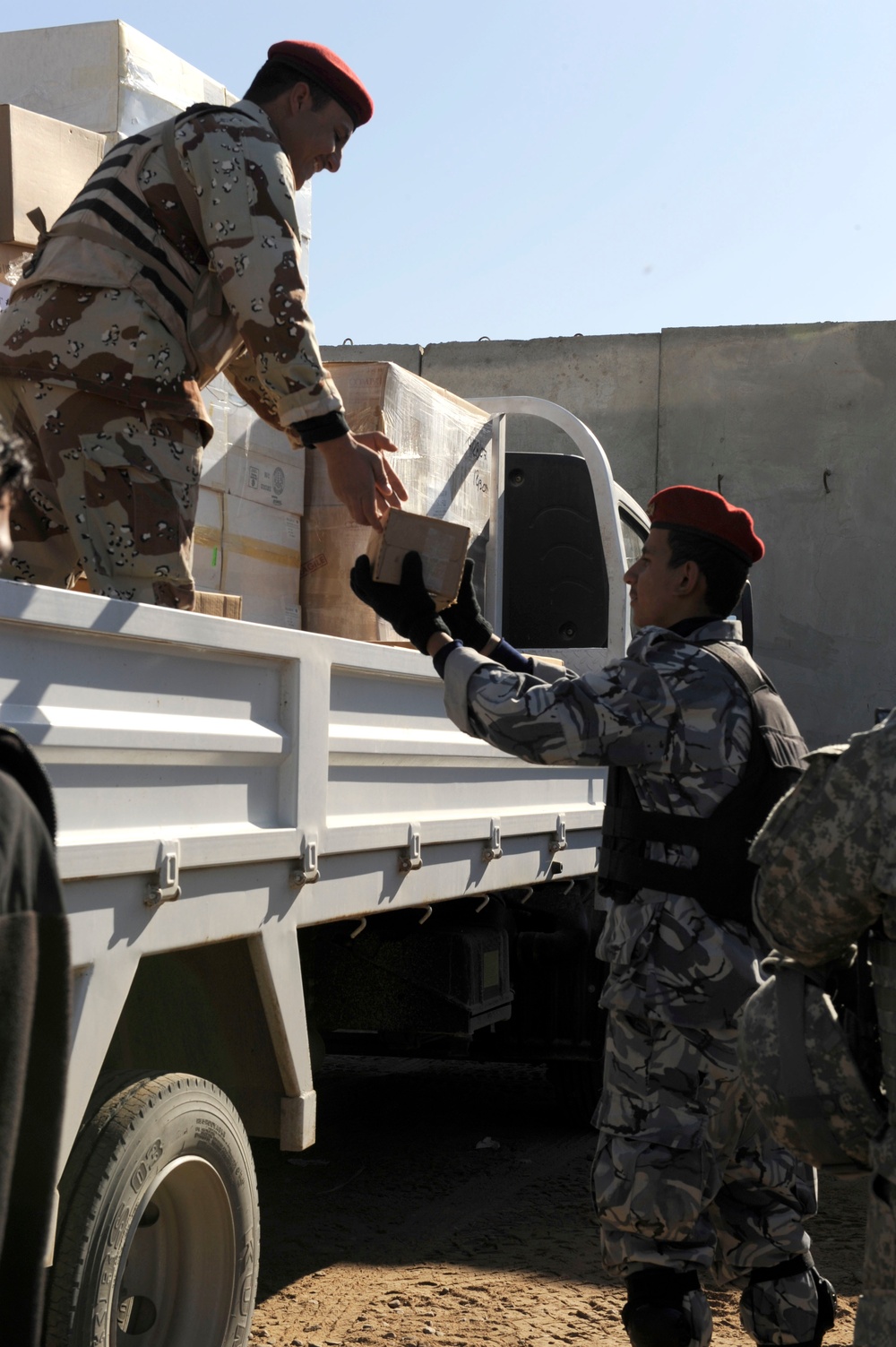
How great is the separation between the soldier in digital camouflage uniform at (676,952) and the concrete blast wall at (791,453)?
30.5ft

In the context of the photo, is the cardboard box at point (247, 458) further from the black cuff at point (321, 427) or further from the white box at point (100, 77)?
the white box at point (100, 77)

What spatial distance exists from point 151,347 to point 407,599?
695mm

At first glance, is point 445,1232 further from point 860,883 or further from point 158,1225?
point 860,883

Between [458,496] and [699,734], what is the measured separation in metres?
1.72

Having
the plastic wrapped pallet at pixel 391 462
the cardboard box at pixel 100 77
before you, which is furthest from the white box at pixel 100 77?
the plastic wrapped pallet at pixel 391 462

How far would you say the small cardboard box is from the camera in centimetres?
281

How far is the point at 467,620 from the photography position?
319 centimetres

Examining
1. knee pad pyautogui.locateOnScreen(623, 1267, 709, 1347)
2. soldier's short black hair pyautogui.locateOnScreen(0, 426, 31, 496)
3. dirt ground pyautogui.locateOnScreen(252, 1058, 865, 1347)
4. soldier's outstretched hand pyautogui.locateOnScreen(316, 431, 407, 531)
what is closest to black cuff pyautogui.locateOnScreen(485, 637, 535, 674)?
soldier's outstretched hand pyautogui.locateOnScreen(316, 431, 407, 531)

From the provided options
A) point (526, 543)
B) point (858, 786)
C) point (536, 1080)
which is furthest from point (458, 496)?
point (536, 1080)

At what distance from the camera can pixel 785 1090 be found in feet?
6.34

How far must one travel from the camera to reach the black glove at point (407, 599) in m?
2.85

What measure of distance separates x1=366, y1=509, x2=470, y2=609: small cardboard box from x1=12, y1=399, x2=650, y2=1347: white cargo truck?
0.22 m

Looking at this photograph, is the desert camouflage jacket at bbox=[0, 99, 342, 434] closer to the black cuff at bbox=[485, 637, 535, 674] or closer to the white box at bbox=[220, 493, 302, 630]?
the white box at bbox=[220, 493, 302, 630]

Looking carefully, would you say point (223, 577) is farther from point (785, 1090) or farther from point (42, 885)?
point (42, 885)
